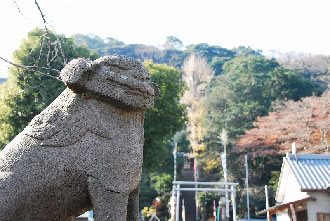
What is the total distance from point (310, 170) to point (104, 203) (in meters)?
12.4

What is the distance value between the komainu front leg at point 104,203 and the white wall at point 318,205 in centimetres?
1087

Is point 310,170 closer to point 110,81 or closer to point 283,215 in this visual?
point 283,215

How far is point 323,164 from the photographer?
1404cm

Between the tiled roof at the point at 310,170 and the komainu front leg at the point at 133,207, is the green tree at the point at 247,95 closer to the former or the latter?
the tiled roof at the point at 310,170

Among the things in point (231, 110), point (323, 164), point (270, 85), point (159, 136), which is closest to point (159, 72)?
point (159, 136)

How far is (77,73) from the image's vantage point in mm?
2975

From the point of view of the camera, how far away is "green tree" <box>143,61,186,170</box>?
1652 centimetres

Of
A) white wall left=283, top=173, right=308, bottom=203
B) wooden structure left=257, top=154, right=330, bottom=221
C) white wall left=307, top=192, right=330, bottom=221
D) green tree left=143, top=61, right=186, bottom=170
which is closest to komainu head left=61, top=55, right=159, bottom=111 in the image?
wooden structure left=257, top=154, right=330, bottom=221

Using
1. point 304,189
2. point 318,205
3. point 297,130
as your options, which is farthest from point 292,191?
point 297,130

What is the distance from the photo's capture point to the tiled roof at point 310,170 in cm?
1252

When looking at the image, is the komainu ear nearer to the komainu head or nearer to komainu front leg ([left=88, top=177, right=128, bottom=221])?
the komainu head

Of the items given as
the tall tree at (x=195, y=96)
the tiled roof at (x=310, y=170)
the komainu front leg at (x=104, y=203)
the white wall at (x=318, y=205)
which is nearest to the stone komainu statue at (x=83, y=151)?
the komainu front leg at (x=104, y=203)

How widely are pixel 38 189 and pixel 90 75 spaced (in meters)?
0.99

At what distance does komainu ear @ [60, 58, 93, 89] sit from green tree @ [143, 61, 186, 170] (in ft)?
42.3
